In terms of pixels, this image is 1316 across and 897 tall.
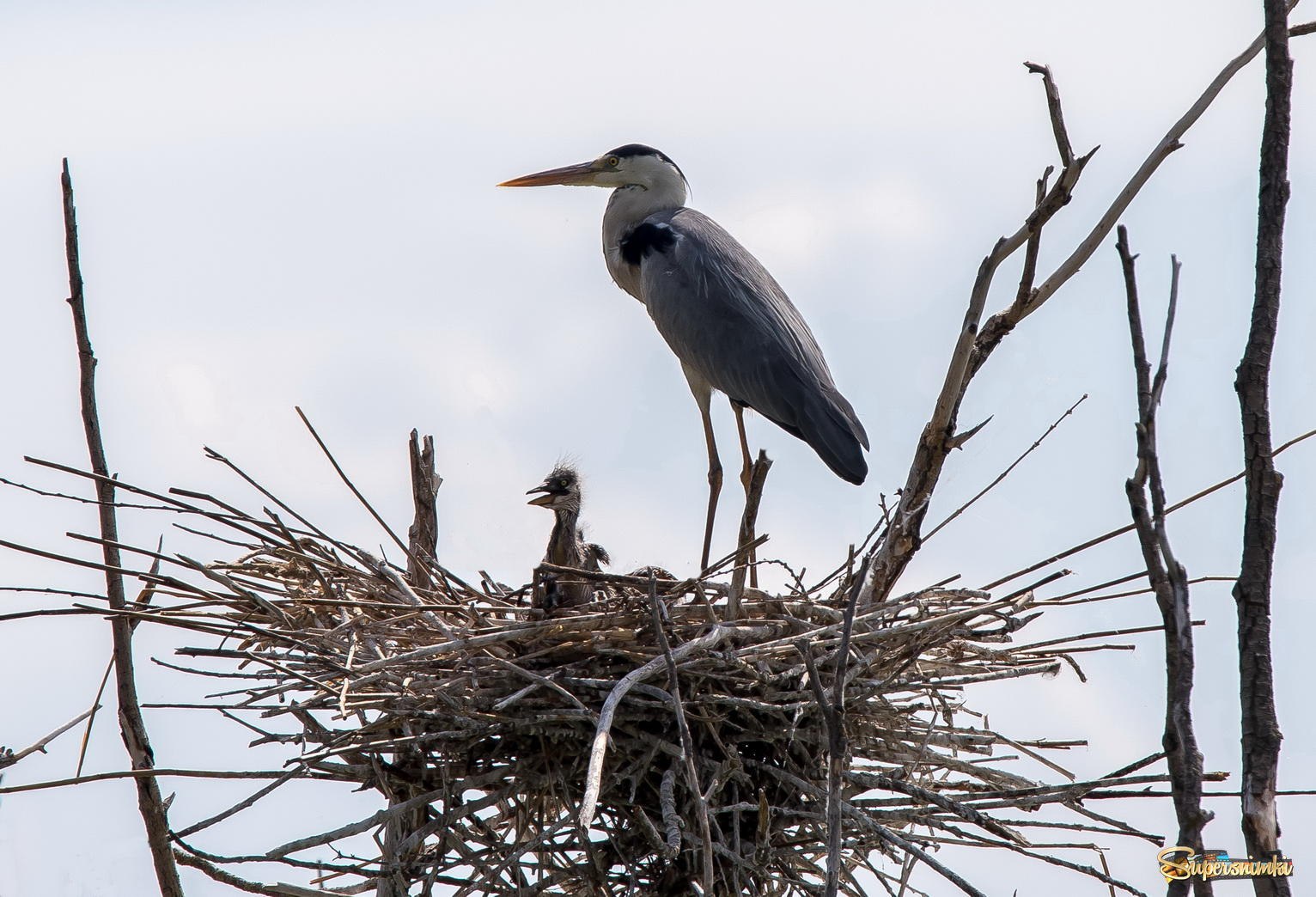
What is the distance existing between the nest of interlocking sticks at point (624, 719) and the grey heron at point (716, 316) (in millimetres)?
1516

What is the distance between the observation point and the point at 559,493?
4844mm

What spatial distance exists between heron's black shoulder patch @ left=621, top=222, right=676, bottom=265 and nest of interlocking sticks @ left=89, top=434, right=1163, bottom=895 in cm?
253

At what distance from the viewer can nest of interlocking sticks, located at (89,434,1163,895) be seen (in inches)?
135

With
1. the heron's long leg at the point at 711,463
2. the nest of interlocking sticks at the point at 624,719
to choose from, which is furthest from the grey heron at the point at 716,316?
the nest of interlocking sticks at the point at 624,719

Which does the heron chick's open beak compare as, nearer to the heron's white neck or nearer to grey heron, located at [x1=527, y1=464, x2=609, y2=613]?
grey heron, located at [x1=527, y1=464, x2=609, y2=613]

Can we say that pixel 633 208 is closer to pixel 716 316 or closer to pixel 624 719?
pixel 716 316

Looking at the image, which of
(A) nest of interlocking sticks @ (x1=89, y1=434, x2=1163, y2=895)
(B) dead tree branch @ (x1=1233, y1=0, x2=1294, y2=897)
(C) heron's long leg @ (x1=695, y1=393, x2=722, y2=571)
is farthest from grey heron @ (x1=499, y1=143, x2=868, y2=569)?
(B) dead tree branch @ (x1=1233, y1=0, x2=1294, y2=897)

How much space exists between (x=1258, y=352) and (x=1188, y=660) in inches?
18.1

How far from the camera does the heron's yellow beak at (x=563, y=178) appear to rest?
22.2 ft

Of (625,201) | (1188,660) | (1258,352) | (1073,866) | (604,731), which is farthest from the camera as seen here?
(625,201)

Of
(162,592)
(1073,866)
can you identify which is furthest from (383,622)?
(1073,866)

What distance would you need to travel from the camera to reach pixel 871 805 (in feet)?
12.2

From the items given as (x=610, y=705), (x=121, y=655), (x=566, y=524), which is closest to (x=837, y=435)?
(x=566, y=524)

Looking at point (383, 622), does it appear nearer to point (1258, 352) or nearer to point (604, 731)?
point (604, 731)
